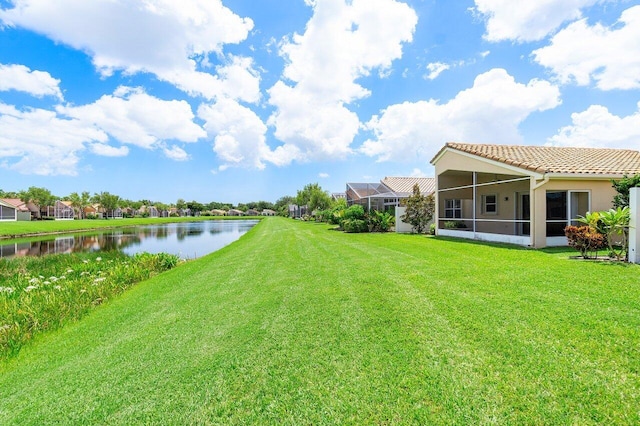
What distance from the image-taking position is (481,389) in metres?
2.81

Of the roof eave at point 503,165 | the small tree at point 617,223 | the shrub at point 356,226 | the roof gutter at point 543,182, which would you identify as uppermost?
the roof eave at point 503,165

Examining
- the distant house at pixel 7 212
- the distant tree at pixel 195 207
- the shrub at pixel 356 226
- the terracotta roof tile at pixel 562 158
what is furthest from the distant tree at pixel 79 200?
the terracotta roof tile at pixel 562 158

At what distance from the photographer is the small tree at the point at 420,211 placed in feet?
61.1

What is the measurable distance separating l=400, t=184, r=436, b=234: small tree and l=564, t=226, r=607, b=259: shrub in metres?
10.4

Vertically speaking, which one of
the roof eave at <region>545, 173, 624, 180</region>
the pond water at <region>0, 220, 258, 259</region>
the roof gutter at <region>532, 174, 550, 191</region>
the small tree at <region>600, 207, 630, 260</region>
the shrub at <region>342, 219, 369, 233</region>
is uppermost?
the roof eave at <region>545, 173, 624, 180</region>

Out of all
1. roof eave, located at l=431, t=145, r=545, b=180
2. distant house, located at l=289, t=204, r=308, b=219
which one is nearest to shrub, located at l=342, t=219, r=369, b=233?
roof eave, located at l=431, t=145, r=545, b=180

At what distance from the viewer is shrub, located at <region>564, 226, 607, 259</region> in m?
7.65

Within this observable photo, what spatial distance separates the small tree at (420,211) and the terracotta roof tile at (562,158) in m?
3.85

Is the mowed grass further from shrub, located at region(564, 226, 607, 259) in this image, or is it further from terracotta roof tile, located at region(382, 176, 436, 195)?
terracotta roof tile, located at region(382, 176, 436, 195)

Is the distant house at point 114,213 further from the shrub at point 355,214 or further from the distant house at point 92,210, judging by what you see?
the shrub at point 355,214

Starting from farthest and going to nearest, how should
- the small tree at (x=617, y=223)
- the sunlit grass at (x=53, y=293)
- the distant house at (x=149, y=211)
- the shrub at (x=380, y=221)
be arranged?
the distant house at (x=149, y=211), the shrub at (x=380, y=221), the small tree at (x=617, y=223), the sunlit grass at (x=53, y=293)

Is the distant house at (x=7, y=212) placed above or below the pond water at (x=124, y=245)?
above

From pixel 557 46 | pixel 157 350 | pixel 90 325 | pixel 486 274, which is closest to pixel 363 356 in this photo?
pixel 157 350

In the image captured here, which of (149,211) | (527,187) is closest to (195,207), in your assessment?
(149,211)
